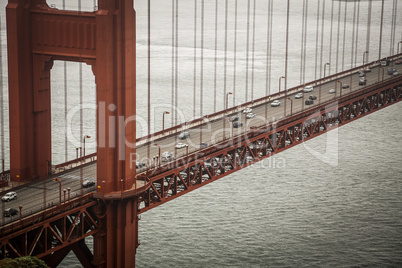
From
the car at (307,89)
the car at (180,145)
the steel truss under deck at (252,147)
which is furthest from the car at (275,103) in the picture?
the car at (180,145)

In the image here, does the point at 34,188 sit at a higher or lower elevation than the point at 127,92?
lower

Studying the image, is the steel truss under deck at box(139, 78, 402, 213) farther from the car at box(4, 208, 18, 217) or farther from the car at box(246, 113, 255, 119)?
the car at box(4, 208, 18, 217)

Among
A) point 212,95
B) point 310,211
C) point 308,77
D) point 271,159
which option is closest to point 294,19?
point 308,77

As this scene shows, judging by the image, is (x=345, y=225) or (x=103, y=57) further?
(x=345, y=225)

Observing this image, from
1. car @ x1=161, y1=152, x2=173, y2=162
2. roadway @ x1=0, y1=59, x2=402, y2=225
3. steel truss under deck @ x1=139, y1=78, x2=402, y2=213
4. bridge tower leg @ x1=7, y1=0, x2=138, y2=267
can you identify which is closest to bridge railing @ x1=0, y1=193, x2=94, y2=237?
roadway @ x1=0, y1=59, x2=402, y2=225

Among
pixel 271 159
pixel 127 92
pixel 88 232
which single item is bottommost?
pixel 271 159

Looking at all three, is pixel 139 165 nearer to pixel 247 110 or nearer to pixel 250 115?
pixel 250 115

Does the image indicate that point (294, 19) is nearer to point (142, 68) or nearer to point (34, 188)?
point (142, 68)
